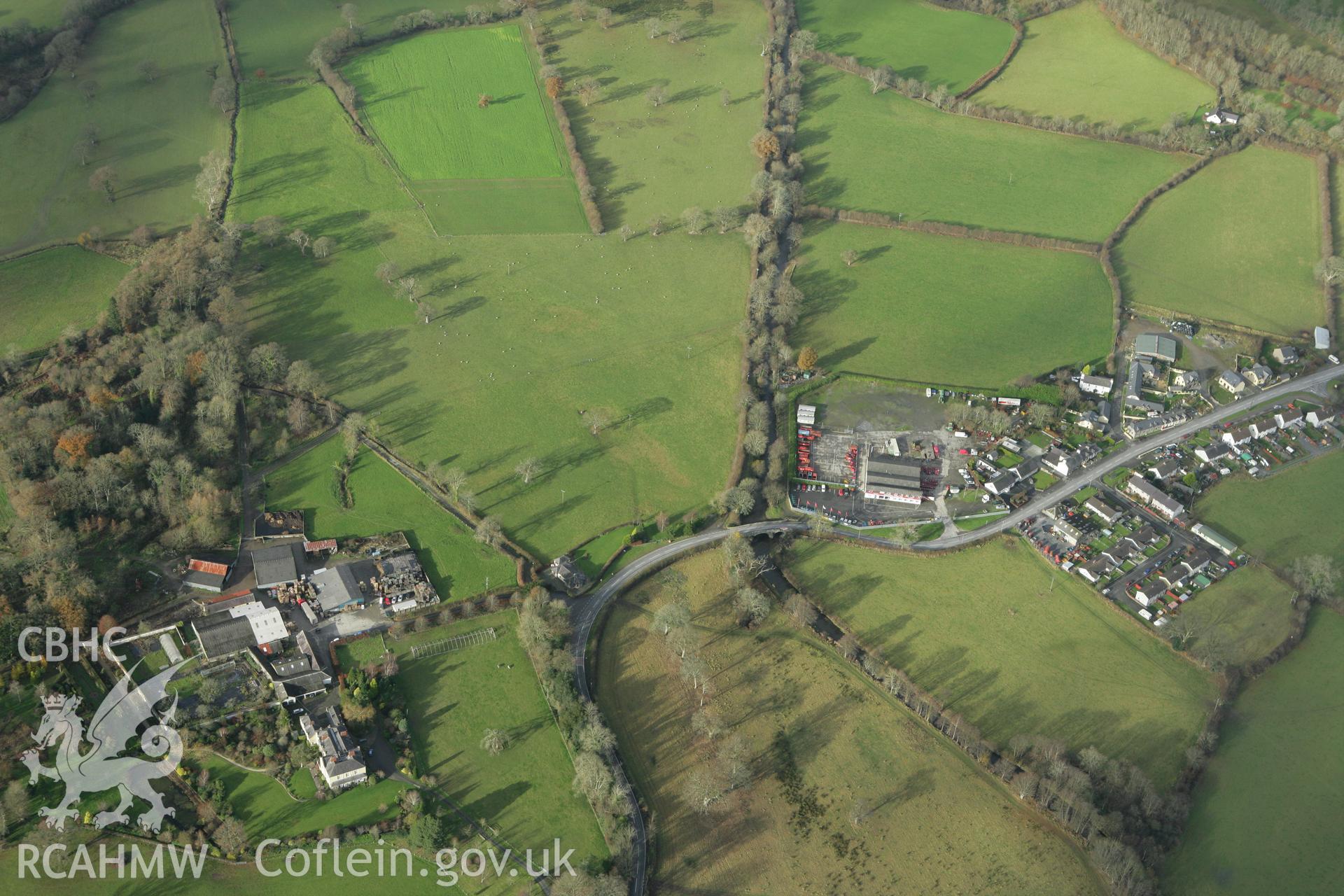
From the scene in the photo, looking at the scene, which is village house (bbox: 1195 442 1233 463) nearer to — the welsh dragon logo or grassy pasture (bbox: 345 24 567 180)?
grassy pasture (bbox: 345 24 567 180)

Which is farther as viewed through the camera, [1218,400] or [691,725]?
[1218,400]

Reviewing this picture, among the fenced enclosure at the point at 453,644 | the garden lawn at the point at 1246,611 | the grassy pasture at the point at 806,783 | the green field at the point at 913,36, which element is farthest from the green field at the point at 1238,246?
the fenced enclosure at the point at 453,644

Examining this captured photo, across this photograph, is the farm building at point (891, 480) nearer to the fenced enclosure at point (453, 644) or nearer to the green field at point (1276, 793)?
the green field at point (1276, 793)

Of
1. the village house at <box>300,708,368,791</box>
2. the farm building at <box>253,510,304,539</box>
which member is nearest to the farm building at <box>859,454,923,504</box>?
the village house at <box>300,708,368,791</box>

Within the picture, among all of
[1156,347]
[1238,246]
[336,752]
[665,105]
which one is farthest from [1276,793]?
[665,105]

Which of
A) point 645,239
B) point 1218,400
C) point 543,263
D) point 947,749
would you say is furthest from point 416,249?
point 1218,400

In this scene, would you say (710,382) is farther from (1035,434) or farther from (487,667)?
(487,667)

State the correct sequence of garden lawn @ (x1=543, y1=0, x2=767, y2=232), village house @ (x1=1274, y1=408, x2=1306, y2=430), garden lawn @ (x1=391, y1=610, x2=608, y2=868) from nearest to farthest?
garden lawn @ (x1=391, y1=610, x2=608, y2=868) → village house @ (x1=1274, y1=408, x2=1306, y2=430) → garden lawn @ (x1=543, y1=0, x2=767, y2=232)
